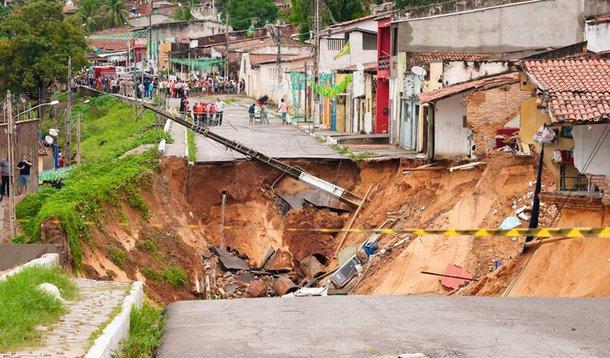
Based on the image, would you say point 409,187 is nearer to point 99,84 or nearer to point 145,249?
point 145,249

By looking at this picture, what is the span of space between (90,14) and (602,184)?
10766 cm

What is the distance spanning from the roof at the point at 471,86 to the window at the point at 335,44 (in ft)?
88.0

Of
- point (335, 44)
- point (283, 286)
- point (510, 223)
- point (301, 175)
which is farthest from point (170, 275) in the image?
point (335, 44)

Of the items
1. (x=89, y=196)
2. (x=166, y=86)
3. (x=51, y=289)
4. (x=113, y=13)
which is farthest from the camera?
(x=113, y=13)

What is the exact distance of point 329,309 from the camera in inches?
583

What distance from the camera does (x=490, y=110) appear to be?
33.5 metres

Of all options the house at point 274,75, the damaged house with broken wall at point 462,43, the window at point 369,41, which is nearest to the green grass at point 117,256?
the damaged house with broken wall at point 462,43

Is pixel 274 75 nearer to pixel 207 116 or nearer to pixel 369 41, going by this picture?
pixel 369 41

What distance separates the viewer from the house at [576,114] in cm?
2016

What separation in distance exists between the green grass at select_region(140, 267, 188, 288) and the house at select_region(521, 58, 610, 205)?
940cm

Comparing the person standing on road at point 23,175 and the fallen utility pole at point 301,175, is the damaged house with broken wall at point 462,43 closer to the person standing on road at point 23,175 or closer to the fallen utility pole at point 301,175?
the fallen utility pole at point 301,175

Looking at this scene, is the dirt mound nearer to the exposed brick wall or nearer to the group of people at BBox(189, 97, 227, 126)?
the exposed brick wall

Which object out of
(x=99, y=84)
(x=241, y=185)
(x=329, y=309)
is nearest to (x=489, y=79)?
(x=241, y=185)

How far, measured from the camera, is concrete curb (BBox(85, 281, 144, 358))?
10880 mm
